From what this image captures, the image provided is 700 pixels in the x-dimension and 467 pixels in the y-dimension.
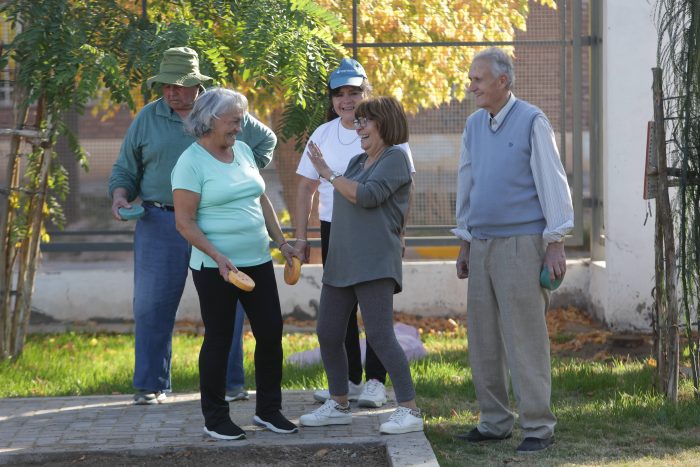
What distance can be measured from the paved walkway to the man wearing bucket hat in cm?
30

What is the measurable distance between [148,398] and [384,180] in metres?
2.09

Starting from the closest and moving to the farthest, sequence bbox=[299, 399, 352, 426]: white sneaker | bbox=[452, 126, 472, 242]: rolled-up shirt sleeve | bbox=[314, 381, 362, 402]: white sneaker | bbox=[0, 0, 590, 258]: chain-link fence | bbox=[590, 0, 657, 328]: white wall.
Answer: bbox=[452, 126, 472, 242]: rolled-up shirt sleeve, bbox=[299, 399, 352, 426]: white sneaker, bbox=[314, 381, 362, 402]: white sneaker, bbox=[590, 0, 657, 328]: white wall, bbox=[0, 0, 590, 258]: chain-link fence

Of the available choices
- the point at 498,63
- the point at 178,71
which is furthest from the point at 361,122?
the point at 178,71

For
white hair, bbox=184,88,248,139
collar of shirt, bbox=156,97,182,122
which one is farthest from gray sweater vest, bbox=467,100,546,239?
collar of shirt, bbox=156,97,182,122

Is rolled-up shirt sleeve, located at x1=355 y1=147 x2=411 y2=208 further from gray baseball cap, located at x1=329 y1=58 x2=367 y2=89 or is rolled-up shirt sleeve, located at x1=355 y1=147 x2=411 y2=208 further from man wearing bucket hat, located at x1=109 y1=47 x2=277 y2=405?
Answer: man wearing bucket hat, located at x1=109 y1=47 x2=277 y2=405

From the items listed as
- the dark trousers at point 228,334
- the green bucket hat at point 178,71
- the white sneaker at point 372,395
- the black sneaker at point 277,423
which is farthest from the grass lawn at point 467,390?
the green bucket hat at point 178,71

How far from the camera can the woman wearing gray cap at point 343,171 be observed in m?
6.51

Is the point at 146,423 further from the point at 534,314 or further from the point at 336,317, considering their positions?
the point at 534,314

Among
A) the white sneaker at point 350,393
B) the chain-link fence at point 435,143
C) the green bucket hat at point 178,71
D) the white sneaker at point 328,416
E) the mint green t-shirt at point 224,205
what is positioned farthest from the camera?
the chain-link fence at point 435,143

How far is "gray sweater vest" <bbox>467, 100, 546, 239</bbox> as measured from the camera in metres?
5.62

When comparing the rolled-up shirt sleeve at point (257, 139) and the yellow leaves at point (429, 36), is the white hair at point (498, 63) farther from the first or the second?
the yellow leaves at point (429, 36)

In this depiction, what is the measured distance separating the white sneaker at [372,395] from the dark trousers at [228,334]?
0.66m

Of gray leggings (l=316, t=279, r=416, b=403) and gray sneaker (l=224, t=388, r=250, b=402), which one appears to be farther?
gray sneaker (l=224, t=388, r=250, b=402)

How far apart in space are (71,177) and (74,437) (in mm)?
4442
